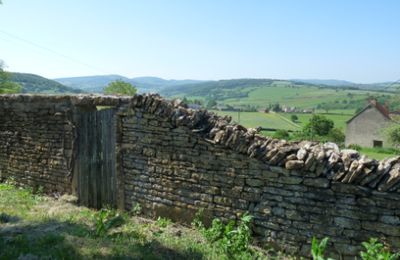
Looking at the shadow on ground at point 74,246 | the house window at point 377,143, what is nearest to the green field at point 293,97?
the house window at point 377,143

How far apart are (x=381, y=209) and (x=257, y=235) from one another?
6.09ft

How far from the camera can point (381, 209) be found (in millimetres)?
4918

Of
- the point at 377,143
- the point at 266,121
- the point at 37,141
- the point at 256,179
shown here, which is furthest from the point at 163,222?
the point at 377,143

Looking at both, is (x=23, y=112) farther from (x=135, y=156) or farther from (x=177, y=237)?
(x=177, y=237)

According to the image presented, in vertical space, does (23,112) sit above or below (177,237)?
above

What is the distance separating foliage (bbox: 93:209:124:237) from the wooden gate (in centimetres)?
57

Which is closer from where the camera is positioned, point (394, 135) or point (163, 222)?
point (163, 222)

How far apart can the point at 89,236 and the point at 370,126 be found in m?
48.4

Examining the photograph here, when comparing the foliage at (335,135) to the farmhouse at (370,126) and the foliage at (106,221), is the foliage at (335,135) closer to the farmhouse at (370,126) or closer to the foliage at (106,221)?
the farmhouse at (370,126)

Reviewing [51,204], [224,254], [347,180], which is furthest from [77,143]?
[347,180]

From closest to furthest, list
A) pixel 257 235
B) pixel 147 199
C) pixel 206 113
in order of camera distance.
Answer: pixel 257 235, pixel 206 113, pixel 147 199

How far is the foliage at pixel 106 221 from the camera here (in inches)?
243

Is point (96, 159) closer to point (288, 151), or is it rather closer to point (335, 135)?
point (288, 151)

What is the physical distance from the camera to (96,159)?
825 cm
